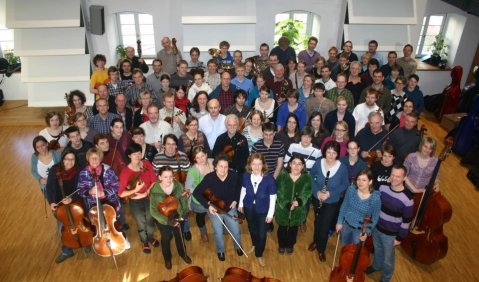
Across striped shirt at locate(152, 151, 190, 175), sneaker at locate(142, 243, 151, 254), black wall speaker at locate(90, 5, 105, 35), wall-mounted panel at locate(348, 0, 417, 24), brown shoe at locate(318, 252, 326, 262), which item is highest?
wall-mounted panel at locate(348, 0, 417, 24)

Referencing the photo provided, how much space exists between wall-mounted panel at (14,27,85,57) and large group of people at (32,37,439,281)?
2486 millimetres

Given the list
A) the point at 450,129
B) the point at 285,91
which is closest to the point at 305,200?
the point at 285,91

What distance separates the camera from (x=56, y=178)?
384 centimetres

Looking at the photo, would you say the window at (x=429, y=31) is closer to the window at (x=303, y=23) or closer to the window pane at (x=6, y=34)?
the window at (x=303, y=23)

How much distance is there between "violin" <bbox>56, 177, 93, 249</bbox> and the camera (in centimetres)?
377

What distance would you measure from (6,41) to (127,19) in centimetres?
278

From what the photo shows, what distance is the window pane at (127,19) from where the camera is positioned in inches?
316

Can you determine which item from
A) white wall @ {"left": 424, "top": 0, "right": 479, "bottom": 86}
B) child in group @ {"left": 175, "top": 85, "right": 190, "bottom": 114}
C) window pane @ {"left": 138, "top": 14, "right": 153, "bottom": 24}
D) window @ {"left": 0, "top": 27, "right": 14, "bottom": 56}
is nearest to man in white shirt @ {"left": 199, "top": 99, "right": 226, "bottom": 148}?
child in group @ {"left": 175, "top": 85, "right": 190, "bottom": 114}

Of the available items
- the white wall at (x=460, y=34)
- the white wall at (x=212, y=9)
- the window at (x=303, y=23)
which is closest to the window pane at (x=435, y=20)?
the white wall at (x=460, y=34)

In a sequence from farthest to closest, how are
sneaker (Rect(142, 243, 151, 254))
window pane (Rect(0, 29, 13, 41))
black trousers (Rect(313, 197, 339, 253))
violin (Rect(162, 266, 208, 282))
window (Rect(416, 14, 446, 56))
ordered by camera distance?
window (Rect(416, 14, 446, 56)), window pane (Rect(0, 29, 13, 41)), sneaker (Rect(142, 243, 151, 254)), black trousers (Rect(313, 197, 339, 253)), violin (Rect(162, 266, 208, 282))

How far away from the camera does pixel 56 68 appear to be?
7402 millimetres

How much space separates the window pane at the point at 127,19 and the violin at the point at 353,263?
21.5 feet

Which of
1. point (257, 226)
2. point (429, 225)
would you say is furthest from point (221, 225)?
point (429, 225)

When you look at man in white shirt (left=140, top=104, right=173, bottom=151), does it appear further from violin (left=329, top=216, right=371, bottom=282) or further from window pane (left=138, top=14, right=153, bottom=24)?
window pane (left=138, top=14, right=153, bottom=24)
